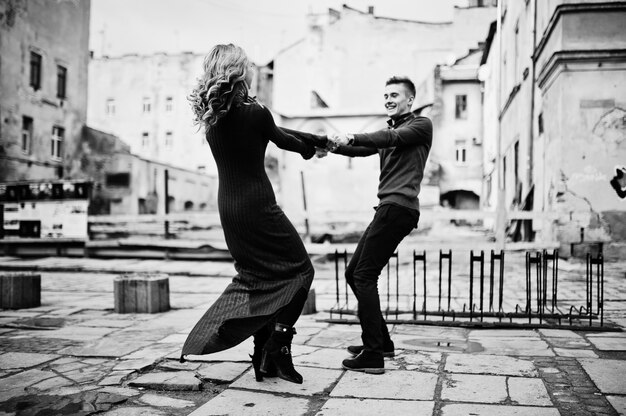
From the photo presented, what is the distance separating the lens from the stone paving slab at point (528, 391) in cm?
316

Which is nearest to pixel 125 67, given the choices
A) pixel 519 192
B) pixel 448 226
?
pixel 448 226

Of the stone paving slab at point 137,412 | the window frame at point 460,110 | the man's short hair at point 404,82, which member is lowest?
the stone paving slab at point 137,412

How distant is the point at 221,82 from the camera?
10.6 ft

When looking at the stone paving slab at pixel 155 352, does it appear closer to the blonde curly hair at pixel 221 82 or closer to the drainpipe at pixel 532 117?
the blonde curly hair at pixel 221 82

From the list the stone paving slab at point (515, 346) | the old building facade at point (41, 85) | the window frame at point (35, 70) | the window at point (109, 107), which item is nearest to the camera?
the stone paving slab at point (515, 346)

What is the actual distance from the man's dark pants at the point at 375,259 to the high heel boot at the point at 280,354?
1.87 ft

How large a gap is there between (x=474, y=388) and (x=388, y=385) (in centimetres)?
49

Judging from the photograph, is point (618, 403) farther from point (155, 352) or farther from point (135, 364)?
point (155, 352)

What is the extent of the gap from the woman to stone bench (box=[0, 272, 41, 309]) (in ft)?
14.0

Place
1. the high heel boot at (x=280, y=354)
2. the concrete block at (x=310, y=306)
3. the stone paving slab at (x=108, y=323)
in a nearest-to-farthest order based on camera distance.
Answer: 1. the high heel boot at (x=280, y=354)
2. the stone paving slab at (x=108, y=323)
3. the concrete block at (x=310, y=306)

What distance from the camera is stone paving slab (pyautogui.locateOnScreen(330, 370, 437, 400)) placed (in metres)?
3.32

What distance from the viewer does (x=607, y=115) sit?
1117cm

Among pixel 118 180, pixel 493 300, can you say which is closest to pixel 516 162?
pixel 493 300

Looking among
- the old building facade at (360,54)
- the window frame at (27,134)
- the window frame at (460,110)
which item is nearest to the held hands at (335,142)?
the window frame at (27,134)
